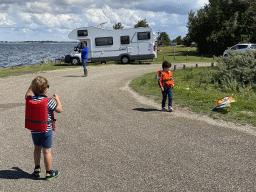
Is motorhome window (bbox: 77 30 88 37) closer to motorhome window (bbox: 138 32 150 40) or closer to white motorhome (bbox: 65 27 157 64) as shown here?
white motorhome (bbox: 65 27 157 64)

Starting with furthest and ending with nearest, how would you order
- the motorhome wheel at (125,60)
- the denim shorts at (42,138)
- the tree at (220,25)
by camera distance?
the tree at (220,25), the motorhome wheel at (125,60), the denim shorts at (42,138)

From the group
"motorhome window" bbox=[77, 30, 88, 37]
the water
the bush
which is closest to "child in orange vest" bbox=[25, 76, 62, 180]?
the bush

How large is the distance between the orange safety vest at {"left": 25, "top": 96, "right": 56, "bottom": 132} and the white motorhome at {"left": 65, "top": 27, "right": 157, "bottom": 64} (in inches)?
778

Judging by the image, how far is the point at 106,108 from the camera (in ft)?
25.4

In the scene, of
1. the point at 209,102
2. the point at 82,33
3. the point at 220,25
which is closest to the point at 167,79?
the point at 209,102

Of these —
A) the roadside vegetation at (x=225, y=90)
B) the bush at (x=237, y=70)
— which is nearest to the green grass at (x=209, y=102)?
the roadside vegetation at (x=225, y=90)

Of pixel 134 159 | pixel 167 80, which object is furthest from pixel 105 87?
pixel 134 159

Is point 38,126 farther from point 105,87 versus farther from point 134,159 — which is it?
point 105,87

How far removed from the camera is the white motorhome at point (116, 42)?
22.3 m

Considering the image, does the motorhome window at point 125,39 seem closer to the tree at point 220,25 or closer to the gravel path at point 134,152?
the gravel path at point 134,152

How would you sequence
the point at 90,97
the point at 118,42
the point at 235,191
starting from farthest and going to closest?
1. the point at 118,42
2. the point at 90,97
3. the point at 235,191

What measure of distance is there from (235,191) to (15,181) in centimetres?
308

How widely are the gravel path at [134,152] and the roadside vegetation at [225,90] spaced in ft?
2.19

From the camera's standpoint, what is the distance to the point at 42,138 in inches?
139
